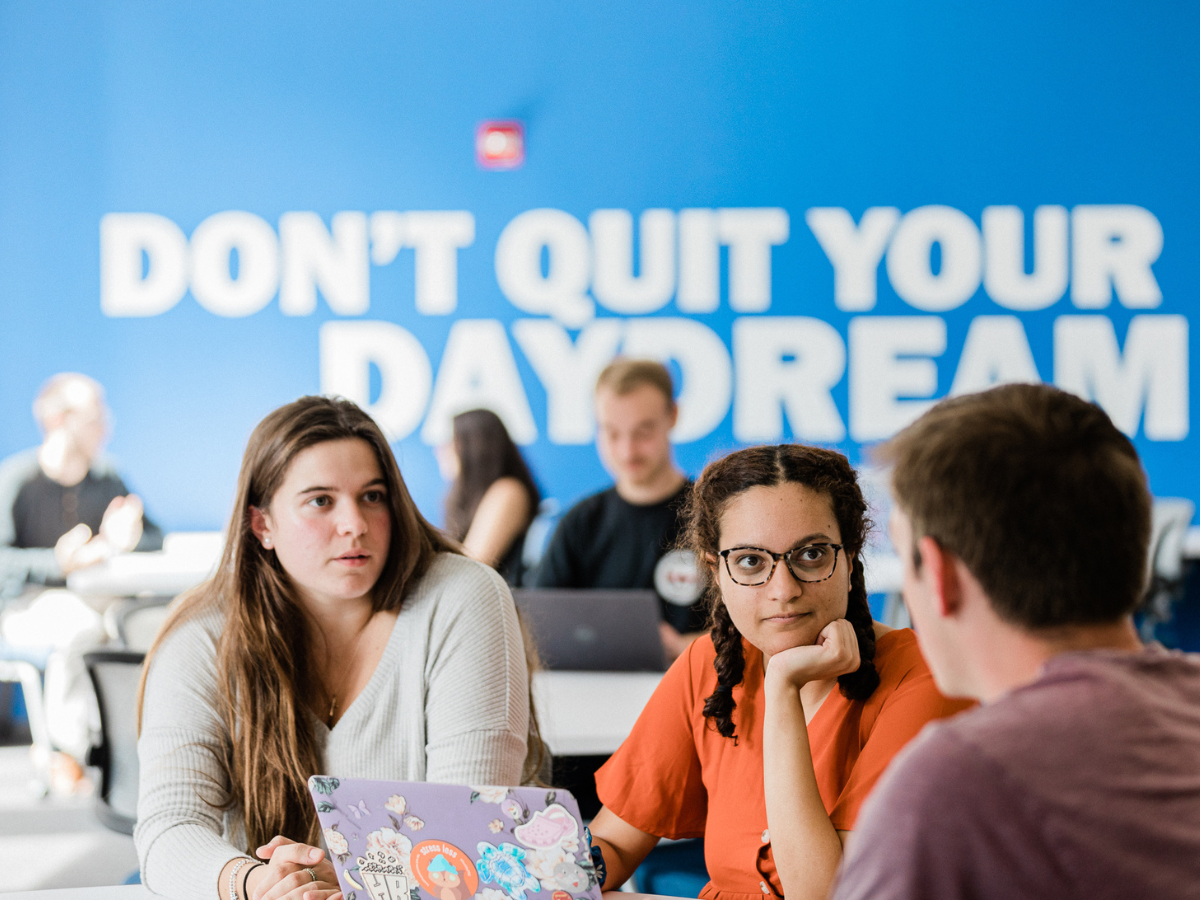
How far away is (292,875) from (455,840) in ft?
1.29

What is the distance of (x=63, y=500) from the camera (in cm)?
488

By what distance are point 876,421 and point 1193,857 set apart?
4664 mm

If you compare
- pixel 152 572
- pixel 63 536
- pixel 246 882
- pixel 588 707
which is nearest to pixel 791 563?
pixel 246 882

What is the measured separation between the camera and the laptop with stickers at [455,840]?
1128 millimetres

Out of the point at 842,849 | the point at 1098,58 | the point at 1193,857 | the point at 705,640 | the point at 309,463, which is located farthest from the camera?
the point at 1098,58

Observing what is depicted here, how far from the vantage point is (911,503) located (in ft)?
2.90

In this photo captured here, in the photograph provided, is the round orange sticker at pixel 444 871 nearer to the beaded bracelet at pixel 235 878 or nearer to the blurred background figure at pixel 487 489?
the beaded bracelet at pixel 235 878

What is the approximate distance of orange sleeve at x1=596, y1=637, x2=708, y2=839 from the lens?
1583mm

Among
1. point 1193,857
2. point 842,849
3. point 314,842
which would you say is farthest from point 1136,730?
point 314,842

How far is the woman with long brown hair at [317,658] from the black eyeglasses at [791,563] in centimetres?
51

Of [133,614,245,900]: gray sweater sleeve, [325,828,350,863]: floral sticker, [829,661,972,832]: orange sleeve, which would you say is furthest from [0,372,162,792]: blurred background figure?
[829,661,972,832]: orange sleeve

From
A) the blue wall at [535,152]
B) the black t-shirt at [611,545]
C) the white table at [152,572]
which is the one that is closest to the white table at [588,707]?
the black t-shirt at [611,545]

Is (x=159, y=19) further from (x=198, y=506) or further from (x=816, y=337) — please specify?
(x=816, y=337)

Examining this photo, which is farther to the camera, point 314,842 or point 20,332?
point 20,332
